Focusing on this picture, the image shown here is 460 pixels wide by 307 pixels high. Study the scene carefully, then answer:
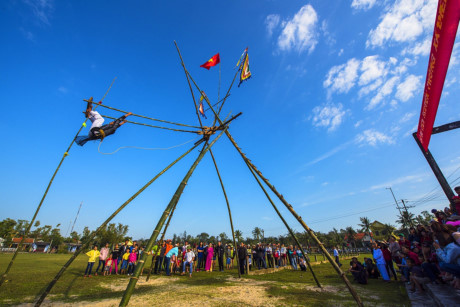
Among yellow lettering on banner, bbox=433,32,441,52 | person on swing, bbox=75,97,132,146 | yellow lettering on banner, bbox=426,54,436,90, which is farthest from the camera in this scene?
person on swing, bbox=75,97,132,146

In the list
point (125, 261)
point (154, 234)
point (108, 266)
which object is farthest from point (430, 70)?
point (108, 266)

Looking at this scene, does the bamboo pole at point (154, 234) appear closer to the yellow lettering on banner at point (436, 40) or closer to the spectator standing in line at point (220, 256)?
the yellow lettering on banner at point (436, 40)

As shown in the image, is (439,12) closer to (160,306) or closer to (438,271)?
(438,271)

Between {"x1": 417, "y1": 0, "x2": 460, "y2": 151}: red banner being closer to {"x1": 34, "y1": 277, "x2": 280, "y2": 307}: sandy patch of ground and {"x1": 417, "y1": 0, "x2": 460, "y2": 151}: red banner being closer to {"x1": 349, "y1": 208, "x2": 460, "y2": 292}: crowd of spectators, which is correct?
{"x1": 349, "y1": 208, "x2": 460, "y2": 292}: crowd of spectators

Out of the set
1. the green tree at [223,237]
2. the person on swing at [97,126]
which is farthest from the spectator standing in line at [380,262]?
the green tree at [223,237]

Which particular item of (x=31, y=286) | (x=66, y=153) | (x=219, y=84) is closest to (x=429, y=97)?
(x=219, y=84)

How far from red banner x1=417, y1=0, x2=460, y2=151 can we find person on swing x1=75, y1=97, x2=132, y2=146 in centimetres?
851

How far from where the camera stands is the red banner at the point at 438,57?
11.9ft

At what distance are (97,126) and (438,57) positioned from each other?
9.56 meters

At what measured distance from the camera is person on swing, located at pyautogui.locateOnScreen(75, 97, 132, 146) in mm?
6336

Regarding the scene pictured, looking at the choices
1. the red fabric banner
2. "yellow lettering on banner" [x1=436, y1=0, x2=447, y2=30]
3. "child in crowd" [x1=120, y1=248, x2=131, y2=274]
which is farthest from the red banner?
"child in crowd" [x1=120, y1=248, x2=131, y2=274]

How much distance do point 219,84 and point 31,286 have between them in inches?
458

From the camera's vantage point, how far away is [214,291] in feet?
23.7

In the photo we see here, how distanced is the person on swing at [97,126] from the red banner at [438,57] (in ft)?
27.9
